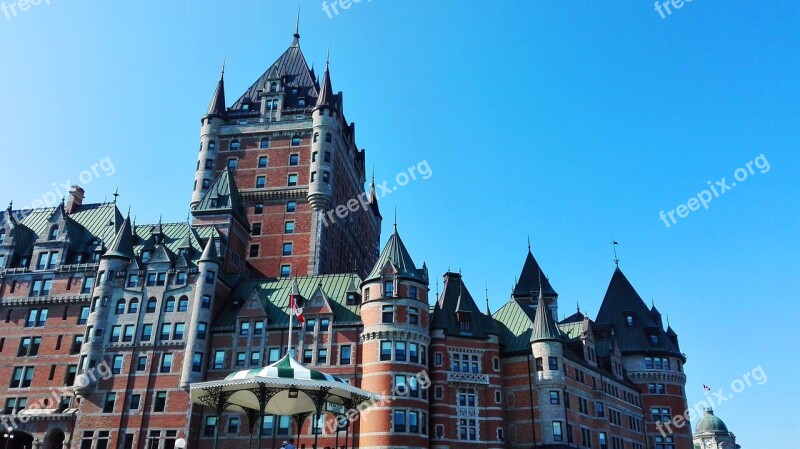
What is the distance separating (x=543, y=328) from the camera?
7288 cm

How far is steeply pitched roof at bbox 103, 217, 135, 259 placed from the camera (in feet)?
248

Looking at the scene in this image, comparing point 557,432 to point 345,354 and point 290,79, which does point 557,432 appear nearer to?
point 345,354

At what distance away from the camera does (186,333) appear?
2822 inches

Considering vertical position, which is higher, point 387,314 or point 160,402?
point 387,314

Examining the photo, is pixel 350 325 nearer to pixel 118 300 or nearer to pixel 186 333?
pixel 186 333

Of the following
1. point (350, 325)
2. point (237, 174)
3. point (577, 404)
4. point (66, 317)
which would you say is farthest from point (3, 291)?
point (577, 404)

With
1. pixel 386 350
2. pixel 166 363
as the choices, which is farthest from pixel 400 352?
pixel 166 363

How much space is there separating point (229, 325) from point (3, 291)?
2777 cm

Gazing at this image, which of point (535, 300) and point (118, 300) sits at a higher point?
point (535, 300)

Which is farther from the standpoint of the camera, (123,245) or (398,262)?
(123,245)

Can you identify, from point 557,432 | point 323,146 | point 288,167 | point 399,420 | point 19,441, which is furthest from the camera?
point 288,167

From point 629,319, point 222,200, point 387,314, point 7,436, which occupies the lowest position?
point 7,436

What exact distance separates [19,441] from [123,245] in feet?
73.7

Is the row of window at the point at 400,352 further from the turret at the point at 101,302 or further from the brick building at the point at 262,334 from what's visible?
the turret at the point at 101,302
